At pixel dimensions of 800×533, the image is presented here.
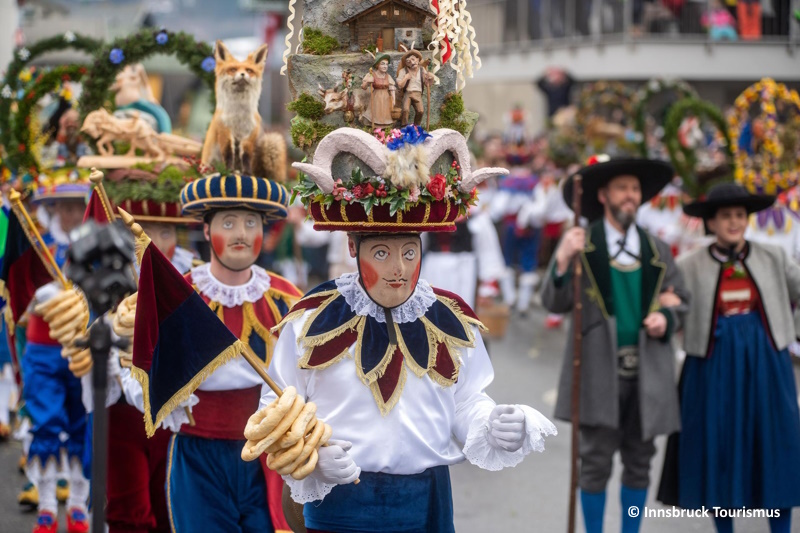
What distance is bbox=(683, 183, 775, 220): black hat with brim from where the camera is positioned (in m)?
6.12

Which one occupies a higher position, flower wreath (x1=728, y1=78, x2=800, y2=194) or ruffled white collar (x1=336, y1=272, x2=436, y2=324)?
flower wreath (x1=728, y1=78, x2=800, y2=194)

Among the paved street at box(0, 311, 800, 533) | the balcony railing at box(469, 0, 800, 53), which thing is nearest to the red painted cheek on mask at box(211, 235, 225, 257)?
the paved street at box(0, 311, 800, 533)

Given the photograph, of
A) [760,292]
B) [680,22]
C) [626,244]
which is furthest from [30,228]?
[680,22]

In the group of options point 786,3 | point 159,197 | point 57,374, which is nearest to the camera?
point 159,197

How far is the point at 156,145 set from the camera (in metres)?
6.13

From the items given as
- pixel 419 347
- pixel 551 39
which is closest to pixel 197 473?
pixel 419 347

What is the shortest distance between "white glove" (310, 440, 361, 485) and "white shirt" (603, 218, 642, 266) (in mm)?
2946

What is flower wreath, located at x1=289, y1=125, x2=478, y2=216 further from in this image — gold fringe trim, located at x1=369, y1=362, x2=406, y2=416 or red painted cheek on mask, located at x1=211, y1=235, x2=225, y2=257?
red painted cheek on mask, located at x1=211, y1=235, x2=225, y2=257

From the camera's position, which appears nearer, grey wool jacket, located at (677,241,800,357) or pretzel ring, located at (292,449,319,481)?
pretzel ring, located at (292,449,319,481)

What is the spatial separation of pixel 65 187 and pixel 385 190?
135 inches

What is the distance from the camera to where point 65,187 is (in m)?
6.59

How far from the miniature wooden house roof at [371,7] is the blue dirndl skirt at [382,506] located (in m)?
1.88

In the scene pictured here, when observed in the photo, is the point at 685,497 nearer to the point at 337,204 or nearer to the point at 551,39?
the point at 337,204

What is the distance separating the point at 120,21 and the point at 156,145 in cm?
1854
